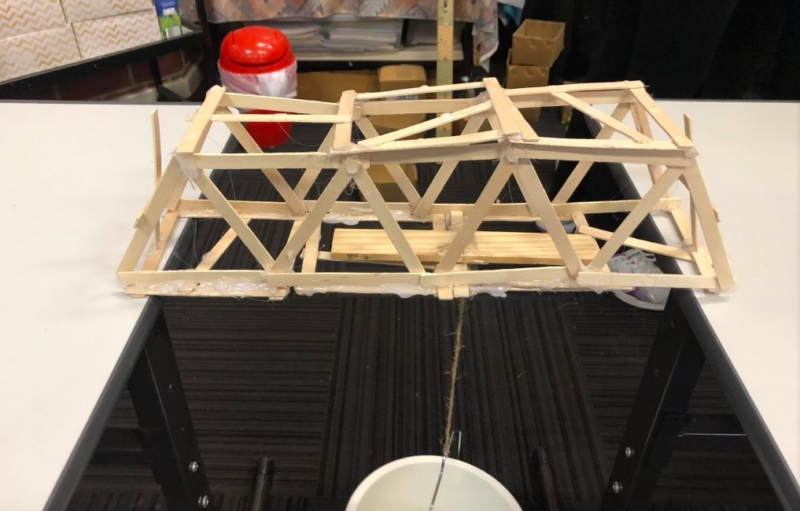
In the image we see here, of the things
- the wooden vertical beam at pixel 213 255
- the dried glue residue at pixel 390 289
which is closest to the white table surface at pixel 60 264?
the wooden vertical beam at pixel 213 255

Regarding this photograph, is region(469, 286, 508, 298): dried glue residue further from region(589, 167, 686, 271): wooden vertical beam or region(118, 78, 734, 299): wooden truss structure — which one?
region(589, 167, 686, 271): wooden vertical beam

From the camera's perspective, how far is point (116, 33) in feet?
6.93

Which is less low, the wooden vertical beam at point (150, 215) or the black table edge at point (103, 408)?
the wooden vertical beam at point (150, 215)

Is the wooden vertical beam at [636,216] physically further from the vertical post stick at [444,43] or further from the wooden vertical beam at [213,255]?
the vertical post stick at [444,43]

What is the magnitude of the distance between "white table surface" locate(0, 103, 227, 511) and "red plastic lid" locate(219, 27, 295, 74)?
0.90m

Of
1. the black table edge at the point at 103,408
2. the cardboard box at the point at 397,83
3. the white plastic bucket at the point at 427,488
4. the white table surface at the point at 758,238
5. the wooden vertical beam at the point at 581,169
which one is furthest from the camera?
the cardboard box at the point at 397,83

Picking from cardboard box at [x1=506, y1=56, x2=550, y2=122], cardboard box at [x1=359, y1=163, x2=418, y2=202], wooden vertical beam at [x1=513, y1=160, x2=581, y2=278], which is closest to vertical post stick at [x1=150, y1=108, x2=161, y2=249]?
wooden vertical beam at [x1=513, y1=160, x2=581, y2=278]

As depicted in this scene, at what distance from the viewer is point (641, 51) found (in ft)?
7.16

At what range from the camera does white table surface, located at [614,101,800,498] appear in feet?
2.42

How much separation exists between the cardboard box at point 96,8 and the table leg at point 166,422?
154cm

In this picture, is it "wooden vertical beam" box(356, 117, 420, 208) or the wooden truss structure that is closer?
the wooden truss structure

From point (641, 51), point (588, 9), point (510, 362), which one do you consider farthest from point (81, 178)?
point (588, 9)

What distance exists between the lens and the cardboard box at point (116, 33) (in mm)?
2039

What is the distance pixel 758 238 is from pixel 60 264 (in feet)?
3.50
